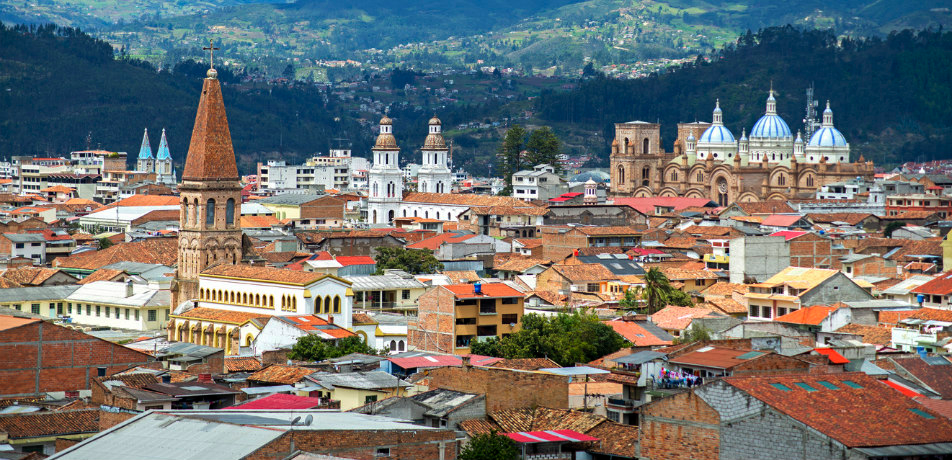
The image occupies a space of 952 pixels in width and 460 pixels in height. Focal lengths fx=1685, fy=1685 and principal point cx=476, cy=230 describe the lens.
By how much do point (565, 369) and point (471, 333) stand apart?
10.9m

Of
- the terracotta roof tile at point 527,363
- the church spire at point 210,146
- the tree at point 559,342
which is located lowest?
the terracotta roof tile at point 527,363

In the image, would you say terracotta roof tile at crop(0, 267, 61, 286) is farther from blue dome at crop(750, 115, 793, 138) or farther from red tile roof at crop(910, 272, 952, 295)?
blue dome at crop(750, 115, 793, 138)

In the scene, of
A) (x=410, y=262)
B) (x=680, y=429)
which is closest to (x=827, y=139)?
(x=410, y=262)

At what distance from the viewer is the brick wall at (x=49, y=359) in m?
43.5

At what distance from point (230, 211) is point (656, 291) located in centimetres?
1716

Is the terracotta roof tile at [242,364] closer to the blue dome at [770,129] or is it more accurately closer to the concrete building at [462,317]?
the concrete building at [462,317]

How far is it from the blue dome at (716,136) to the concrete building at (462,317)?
336 feet

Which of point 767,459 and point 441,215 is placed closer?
point 767,459

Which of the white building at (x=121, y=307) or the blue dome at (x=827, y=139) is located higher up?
the blue dome at (x=827, y=139)

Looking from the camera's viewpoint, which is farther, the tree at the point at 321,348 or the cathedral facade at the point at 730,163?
the cathedral facade at the point at 730,163

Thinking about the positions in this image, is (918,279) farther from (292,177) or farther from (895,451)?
(292,177)

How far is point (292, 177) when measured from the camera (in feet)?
563

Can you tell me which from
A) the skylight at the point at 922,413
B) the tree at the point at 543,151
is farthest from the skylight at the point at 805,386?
the tree at the point at 543,151

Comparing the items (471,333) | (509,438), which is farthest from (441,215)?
(509,438)
